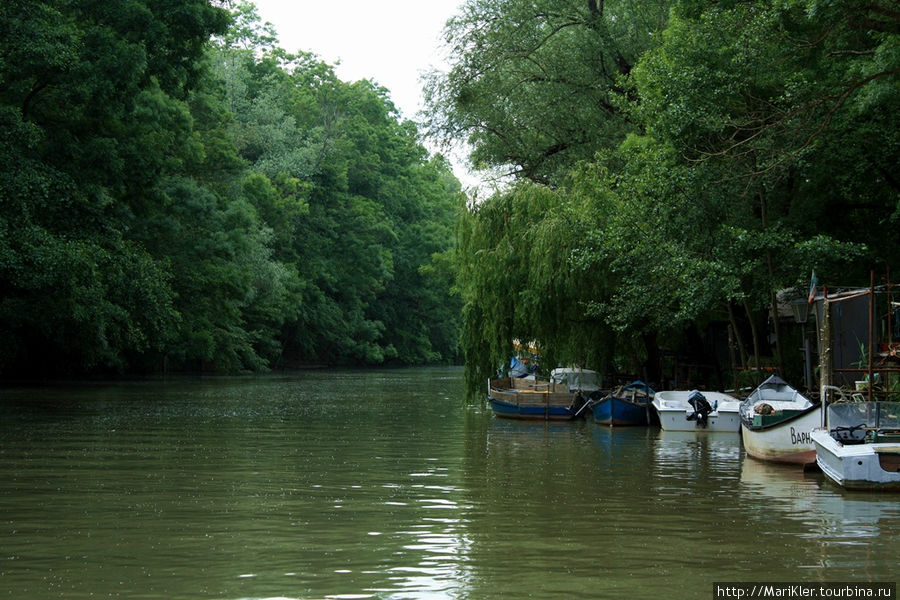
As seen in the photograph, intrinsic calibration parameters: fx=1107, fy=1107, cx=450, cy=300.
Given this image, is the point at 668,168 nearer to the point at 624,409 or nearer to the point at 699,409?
the point at 699,409

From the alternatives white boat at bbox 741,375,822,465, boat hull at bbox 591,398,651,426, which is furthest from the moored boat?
white boat at bbox 741,375,822,465

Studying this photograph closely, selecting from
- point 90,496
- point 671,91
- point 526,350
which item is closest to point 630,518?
point 90,496

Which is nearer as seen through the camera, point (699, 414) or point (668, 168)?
point (668, 168)

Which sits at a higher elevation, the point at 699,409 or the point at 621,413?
the point at 699,409

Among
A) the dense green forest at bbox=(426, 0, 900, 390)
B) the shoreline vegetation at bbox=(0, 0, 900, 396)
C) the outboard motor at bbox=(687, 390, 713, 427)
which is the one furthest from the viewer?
the outboard motor at bbox=(687, 390, 713, 427)

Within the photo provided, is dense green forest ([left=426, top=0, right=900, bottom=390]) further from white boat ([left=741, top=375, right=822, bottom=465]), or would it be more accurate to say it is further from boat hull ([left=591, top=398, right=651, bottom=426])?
white boat ([left=741, top=375, right=822, bottom=465])

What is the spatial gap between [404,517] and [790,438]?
9309 millimetres

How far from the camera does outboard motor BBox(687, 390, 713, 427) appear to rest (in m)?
27.6

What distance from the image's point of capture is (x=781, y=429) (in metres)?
19.6

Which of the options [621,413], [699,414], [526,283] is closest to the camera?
[699,414]

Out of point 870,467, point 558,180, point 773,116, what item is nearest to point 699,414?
point 773,116

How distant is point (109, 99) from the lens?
32188 millimetres

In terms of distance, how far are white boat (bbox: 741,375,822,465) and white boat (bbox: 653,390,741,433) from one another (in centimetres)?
584

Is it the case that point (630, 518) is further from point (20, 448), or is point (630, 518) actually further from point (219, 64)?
point (219, 64)
